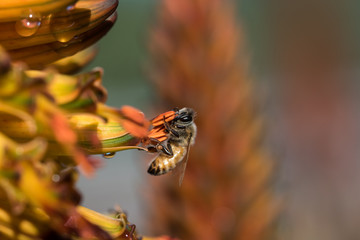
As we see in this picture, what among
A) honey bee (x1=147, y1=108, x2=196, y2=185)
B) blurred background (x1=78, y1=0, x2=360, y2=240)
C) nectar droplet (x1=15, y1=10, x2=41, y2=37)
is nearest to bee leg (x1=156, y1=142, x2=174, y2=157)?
honey bee (x1=147, y1=108, x2=196, y2=185)

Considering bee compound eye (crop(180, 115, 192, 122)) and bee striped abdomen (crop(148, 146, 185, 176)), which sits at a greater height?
bee compound eye (crop(180, 115, 192, 122))

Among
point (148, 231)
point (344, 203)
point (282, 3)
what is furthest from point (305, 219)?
point (282, 3)

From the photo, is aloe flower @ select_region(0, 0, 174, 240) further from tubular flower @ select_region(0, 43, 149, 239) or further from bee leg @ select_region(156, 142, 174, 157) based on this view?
bee leg @ select_region(156, 142, 174, 157)

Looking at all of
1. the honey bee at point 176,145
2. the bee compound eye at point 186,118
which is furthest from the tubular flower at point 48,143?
the bee compound eye at point 186,118

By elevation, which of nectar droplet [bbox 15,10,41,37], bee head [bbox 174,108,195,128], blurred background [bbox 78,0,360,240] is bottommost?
nectar droplet [bbox 15,10,41,37]

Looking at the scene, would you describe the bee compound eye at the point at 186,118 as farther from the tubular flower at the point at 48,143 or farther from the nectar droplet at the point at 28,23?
the nectar droplet at the point at 28,23

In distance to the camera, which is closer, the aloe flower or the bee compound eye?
the aloe flower

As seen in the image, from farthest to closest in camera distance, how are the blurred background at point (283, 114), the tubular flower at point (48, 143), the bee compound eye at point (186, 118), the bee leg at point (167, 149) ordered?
1. the blurred background at point (283, 114)
2. the bee compound eye at point (186, 118)
3. the bee leg at point (167, 149)
4. the tubular flower at point (48, 143)
